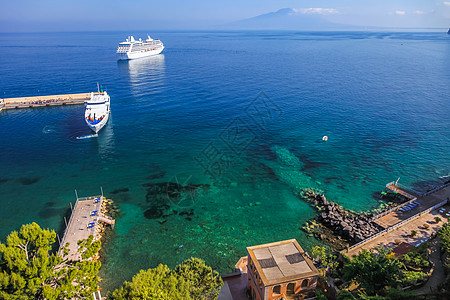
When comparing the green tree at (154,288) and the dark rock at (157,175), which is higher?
the green tree at (154,288)

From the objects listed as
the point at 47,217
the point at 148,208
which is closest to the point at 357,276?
the point at 148,208

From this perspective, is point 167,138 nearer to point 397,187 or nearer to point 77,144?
point 77,144

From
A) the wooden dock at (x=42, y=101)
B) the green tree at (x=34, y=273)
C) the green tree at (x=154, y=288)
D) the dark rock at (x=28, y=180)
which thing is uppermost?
the wooden dock at (x=42, y=101)

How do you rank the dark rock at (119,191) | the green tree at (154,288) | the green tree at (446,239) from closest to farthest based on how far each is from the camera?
the green tree at (154,288) < the green tree at (446,239) < the dark rock at (119,191)

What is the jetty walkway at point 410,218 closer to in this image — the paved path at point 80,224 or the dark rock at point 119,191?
the paved path at point 80,224

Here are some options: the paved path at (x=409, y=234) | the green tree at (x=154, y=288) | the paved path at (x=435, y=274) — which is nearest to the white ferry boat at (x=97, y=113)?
the green tree at (x=154, y=288)

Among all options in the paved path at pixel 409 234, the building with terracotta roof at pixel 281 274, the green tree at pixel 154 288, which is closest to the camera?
the green tree at pixel 154 288

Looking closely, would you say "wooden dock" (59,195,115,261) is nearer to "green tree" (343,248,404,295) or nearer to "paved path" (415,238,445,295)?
"green tree" (343,248,404,295)
